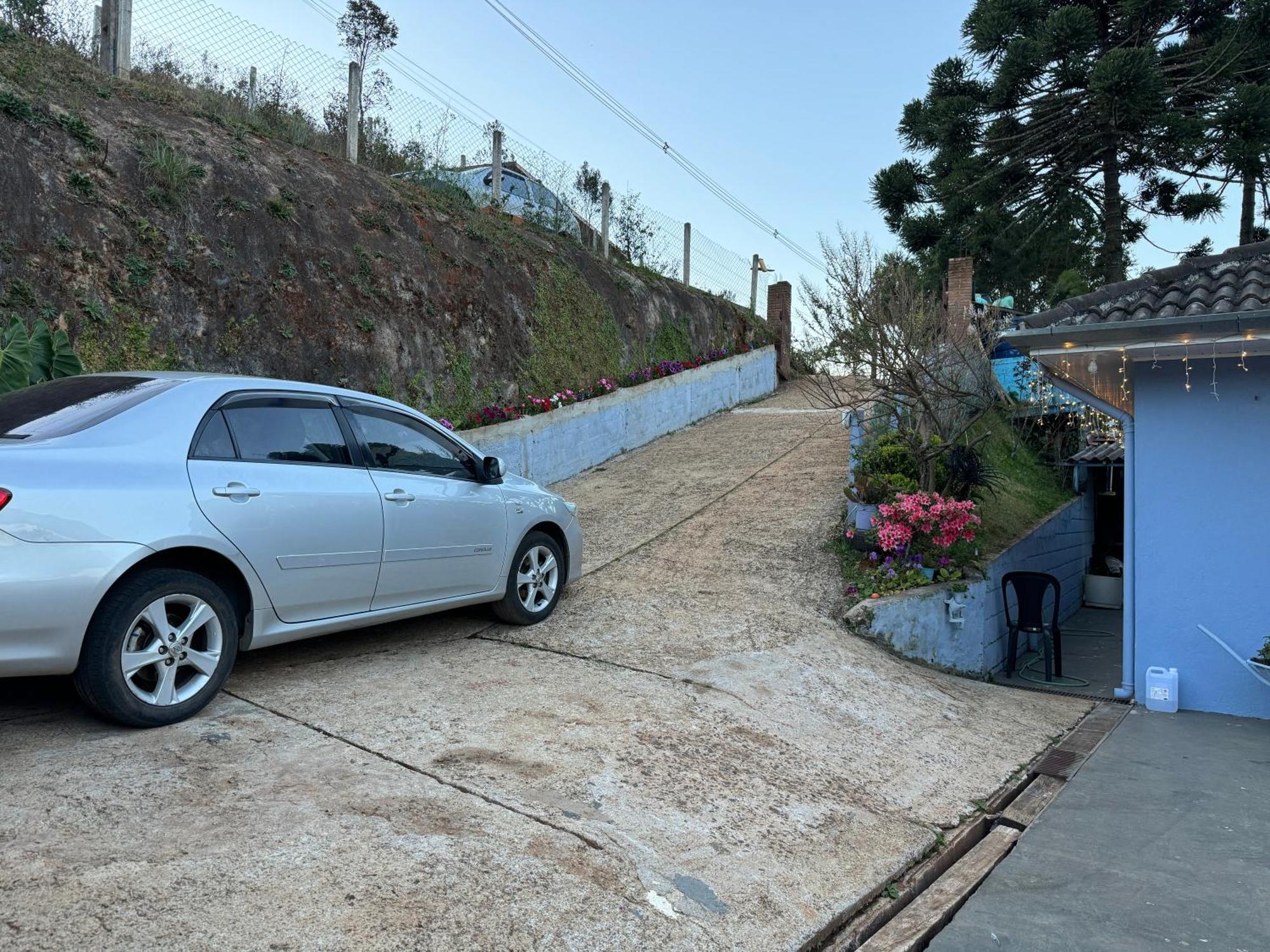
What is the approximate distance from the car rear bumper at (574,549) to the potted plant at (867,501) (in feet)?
9.84

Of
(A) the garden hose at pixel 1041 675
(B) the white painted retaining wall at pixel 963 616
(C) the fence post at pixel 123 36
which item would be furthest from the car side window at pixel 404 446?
(C) the fence post at pixel 123 36

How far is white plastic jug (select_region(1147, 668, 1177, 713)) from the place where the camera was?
6242 millimetres

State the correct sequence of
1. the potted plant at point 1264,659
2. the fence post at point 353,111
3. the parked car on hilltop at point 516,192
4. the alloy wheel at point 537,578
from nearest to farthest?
1. the alloy wheel at point 537,578
2. the potted plant at point 1264,659
3. the fence post at point 353,111
4. the parked car on hilltop at point 516,192

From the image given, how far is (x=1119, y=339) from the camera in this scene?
5734mm

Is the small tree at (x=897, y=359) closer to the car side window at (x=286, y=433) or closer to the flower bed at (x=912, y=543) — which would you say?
the flower bed at (x=912, y=543)

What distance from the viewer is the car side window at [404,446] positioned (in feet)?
15.5

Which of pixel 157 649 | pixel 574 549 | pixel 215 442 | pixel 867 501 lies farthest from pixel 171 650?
pixel 867 501

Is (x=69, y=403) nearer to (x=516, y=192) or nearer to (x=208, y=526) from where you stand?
(x=208, y=526)

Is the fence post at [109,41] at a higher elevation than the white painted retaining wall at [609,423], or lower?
higher

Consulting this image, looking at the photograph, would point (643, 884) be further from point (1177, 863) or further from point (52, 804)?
point (1177, 863)

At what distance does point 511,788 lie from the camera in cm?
338

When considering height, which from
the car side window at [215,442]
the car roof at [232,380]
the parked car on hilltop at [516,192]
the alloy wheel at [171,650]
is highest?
the parked car on hilltop at [516,192]

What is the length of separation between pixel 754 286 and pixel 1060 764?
16601mm

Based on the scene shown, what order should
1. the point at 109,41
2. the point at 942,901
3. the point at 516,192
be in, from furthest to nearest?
the point at 516,192 → the point at 109,41 → the point at 942,901
